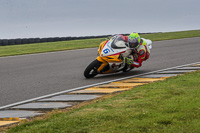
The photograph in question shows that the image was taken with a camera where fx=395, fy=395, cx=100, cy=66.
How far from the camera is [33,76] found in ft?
37.7

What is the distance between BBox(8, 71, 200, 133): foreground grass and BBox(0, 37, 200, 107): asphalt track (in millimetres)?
2432

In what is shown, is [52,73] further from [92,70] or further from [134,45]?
[134,45]

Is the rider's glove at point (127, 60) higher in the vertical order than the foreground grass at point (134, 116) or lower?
higher

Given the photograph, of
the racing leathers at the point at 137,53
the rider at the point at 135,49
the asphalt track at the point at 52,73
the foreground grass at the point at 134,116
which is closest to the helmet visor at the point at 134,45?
the rider at the point at 135,49

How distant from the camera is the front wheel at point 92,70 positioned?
10711 mm

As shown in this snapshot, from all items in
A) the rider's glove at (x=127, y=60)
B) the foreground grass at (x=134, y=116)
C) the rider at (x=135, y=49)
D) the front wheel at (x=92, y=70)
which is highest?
the rider at (x=135, y=49)

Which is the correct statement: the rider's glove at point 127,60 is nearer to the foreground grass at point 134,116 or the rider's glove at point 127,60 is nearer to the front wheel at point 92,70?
the front wheel at point 92,70

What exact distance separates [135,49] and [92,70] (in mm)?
1308

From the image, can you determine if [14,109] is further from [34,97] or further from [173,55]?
[173,55]

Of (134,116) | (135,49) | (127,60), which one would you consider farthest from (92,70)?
(134,116)

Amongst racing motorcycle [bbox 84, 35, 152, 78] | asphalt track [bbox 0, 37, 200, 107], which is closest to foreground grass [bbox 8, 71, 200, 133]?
asphalt track [bbox 0, 37, 200, 107]

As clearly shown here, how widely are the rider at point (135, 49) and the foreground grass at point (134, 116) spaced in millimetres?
3443

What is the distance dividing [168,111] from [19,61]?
10743 mm

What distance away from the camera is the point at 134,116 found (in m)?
5.61
